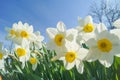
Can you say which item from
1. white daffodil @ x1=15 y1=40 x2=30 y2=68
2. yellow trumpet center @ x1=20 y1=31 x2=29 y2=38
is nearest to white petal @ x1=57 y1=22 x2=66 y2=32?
white daffodil @ x1=15 y1=40 x2=30 y2=68

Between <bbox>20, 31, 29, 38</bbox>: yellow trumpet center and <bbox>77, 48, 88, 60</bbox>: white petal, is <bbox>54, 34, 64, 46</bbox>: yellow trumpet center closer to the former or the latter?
<bbox>77, 48, 88, 60</bbox>: white petal

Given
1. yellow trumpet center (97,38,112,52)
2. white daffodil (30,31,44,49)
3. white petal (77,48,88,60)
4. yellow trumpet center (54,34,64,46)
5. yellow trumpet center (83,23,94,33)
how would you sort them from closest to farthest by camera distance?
yellow trumpet center (97,38,112,52), white petal (77,48,88,60), yellow trumpet center (54,34,64,46), yellow trumpet center (83,23,94,33), white daffodil (30,31,44,49)

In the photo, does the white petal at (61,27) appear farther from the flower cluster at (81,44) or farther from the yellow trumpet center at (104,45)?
the yellow trumpet center at (104,45)

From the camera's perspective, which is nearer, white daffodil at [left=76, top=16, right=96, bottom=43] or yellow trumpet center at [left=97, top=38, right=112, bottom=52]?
yellow trumpet center at [left=97, top=38, right=112, bottom=52]

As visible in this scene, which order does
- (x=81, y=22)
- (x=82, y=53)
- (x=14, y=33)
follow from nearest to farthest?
(x=82, y=53) → (x=81, y=22) → (x=14, y=33)

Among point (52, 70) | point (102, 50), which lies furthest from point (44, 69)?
point (102, 50)

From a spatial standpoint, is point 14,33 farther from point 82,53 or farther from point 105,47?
point 105,47

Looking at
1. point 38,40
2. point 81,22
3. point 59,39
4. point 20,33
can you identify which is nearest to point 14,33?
point 20,33

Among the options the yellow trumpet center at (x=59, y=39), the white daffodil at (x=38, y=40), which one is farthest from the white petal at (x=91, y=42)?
the white daffodil at (x=38, y=40)
